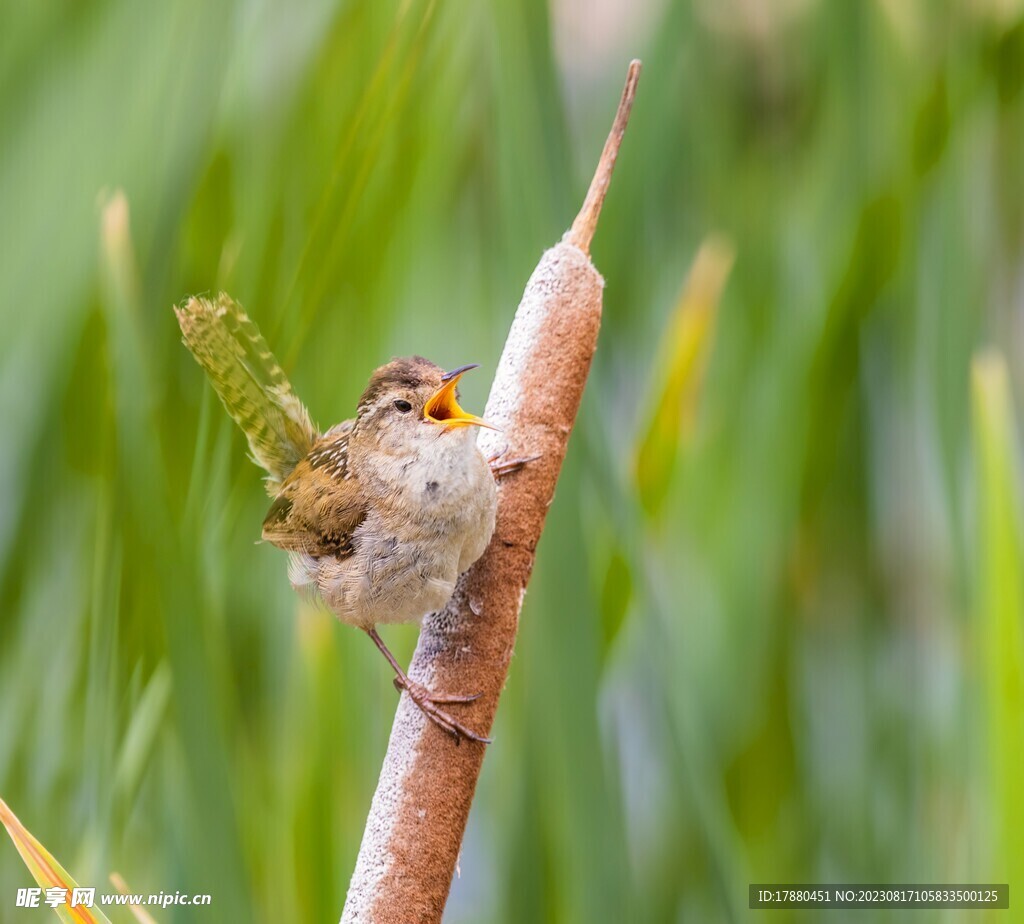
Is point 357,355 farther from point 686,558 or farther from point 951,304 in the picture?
point 951,304

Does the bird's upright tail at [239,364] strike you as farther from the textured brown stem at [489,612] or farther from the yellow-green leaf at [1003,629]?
the yellow-green leaf at [1003,629]

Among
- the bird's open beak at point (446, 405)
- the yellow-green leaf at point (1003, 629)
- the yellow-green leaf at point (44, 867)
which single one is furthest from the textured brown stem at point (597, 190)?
the yellow-green leaf at point (44, 867)

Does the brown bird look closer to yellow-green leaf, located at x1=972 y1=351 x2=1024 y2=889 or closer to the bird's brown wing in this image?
the bird's brown wing

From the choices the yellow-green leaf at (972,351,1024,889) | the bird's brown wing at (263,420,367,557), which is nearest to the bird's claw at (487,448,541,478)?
the bird's brown wing at (263,420,367,557)

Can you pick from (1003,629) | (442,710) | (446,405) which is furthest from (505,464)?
(1003,629)

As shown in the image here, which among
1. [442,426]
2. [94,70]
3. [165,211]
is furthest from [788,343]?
[94,70]

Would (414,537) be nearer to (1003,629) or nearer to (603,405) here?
(603,405)
